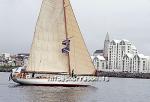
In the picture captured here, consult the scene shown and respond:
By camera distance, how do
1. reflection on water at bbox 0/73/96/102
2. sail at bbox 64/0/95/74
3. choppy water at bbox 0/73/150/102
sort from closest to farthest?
reflection on water at bbox 0/73/96/102
choppy water at bbox 0/73/150/102
sail at bbox 64/0/95/74

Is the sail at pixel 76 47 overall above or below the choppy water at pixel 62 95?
above

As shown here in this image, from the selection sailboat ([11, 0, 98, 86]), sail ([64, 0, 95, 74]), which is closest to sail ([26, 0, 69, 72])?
→ sailboat ([11, 0, 98, 86])

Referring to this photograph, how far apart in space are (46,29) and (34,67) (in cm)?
541

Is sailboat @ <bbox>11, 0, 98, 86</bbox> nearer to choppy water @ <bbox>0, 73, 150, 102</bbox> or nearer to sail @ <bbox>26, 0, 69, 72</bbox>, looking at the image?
sail @ <bbox>26, 0, 69, 72</bbox>

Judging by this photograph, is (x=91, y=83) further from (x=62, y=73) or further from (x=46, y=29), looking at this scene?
(x=46, y=29)

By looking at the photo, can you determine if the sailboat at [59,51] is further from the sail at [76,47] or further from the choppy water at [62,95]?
the choppy water at [62,95]

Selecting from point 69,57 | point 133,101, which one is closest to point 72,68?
point 69,57

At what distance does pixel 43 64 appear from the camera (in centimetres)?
6800

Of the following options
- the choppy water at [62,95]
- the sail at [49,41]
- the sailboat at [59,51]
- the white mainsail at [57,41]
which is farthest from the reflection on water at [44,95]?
the white mainsail at [57,41]

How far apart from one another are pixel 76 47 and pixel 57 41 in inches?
105

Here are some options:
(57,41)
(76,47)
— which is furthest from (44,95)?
(57,41)

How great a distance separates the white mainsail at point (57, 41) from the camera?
2618 inches

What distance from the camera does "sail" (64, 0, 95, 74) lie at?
2616 inches

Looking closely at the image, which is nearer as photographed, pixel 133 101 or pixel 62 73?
pixel 133 101
